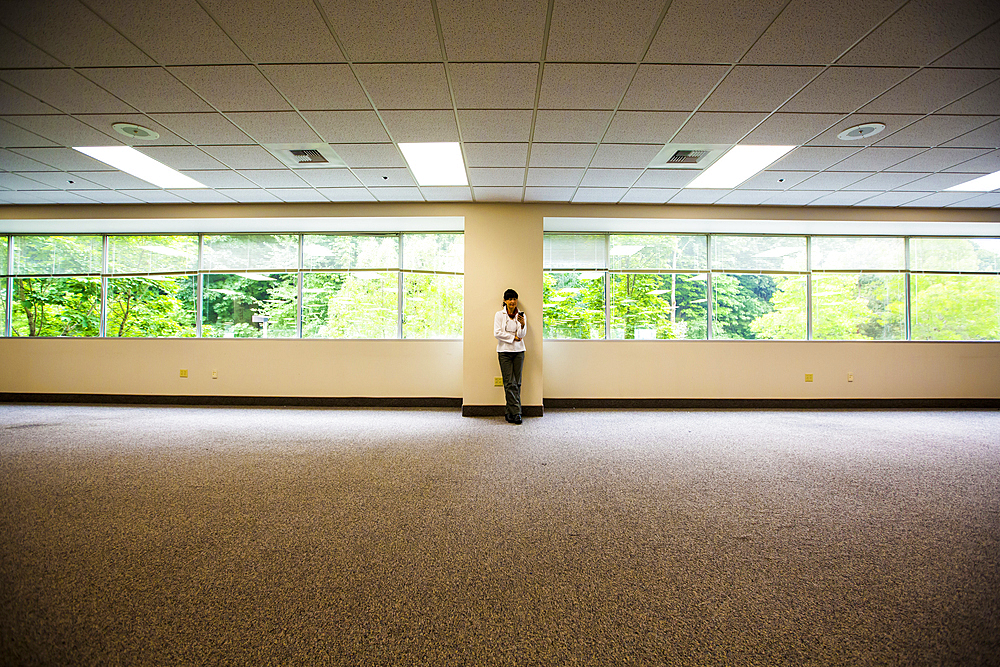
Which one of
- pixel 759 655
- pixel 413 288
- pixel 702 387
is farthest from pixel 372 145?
pixel 702 387

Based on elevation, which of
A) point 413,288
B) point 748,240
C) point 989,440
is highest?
point 748,240

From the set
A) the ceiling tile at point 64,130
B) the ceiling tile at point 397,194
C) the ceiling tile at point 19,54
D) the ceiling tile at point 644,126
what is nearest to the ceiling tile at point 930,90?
the ceiling tile at point 644,126

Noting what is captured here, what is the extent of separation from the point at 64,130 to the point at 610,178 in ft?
16.0

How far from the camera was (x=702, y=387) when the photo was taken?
237 inches

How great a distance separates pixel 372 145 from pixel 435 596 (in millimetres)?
3601

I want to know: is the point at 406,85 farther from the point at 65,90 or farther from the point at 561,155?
the point at 65,90

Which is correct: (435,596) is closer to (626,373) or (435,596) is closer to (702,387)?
(626,373)

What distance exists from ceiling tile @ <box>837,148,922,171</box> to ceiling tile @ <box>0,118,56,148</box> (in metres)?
7.23

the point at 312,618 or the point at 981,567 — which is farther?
the point at 981,567

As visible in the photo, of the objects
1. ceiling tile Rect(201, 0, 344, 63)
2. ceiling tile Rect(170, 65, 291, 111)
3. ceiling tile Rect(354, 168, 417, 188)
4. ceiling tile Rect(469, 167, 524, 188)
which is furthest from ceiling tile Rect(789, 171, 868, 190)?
ceiling tile Rect(170, 65, 291, 111)

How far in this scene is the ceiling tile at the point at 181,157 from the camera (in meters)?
4.02

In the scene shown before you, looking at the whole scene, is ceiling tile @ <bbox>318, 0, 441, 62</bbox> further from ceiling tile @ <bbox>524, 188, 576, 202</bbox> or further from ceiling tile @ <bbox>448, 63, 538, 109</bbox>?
ceiling tile @ <bbox>524, 188, 576, 202</bbox>

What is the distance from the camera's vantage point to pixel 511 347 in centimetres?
521

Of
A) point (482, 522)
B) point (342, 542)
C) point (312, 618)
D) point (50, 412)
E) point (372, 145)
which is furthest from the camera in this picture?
point (50, 412)
